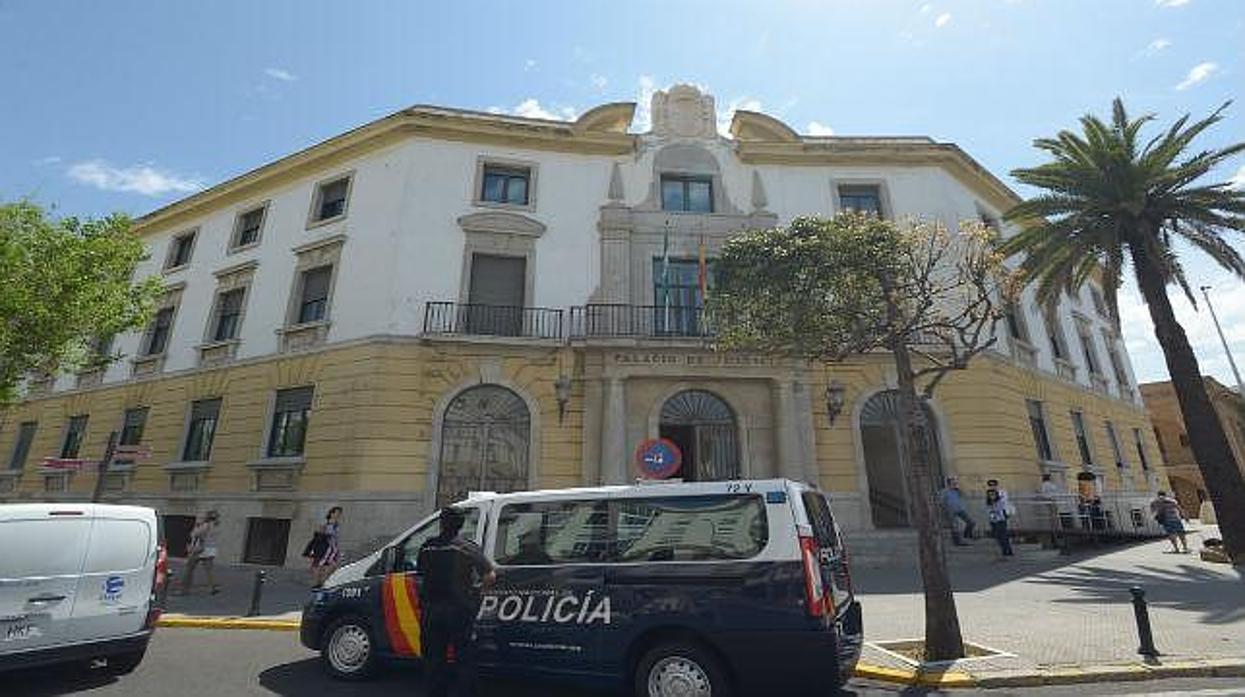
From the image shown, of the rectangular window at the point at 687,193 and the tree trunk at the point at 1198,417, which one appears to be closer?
the tree trunk at the point at 1198,417

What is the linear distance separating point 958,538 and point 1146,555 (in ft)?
15.1

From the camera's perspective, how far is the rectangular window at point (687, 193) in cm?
1839

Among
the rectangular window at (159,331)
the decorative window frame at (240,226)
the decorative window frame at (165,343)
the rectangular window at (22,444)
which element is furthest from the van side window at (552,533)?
the rectangular window at (22,444)

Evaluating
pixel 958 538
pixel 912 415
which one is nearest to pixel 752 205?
pixel 958 538

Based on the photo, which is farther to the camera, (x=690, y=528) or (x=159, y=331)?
(x=159, y=331)

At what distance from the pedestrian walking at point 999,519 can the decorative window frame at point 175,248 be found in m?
24.5

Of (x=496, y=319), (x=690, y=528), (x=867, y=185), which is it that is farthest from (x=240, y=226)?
(x=690, y=528)

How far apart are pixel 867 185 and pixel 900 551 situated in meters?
10.9

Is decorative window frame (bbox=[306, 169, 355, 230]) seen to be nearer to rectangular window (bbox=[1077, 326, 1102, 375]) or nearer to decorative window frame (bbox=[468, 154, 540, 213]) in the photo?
decorative window frame (bbox=[468, 154, 540, 213])

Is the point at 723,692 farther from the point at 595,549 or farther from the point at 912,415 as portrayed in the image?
the point at 912,415

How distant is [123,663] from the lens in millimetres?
6543

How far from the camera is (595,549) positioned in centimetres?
539

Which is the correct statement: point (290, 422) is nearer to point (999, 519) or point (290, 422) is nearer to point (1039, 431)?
point (999, 519)

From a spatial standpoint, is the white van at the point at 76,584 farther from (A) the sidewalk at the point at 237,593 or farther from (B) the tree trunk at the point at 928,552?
(B) the tree trunk at the point at 928,552
